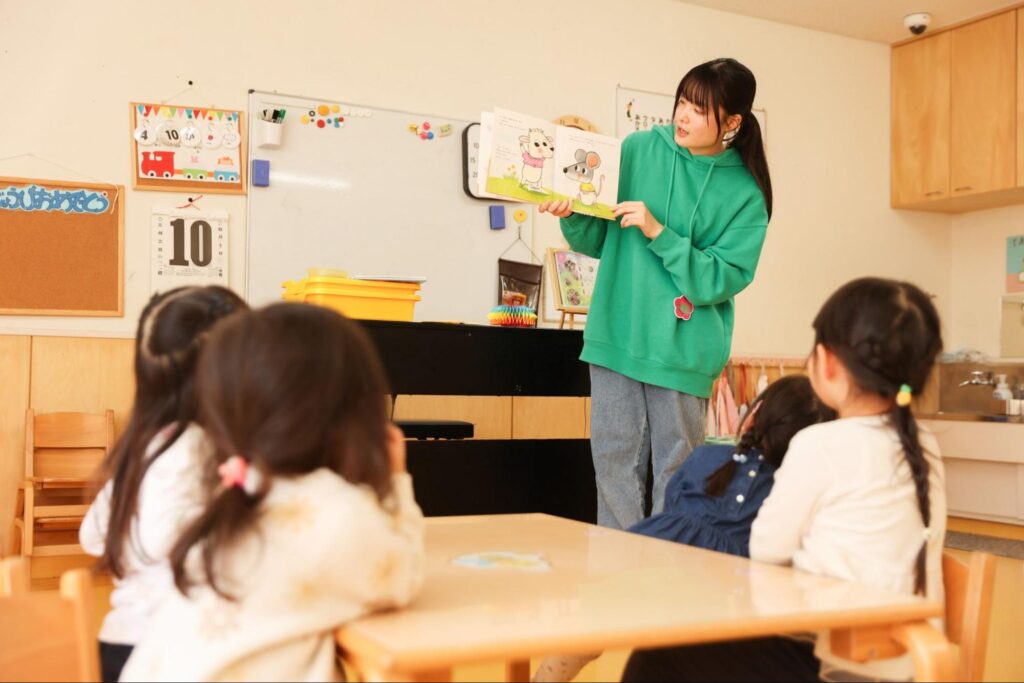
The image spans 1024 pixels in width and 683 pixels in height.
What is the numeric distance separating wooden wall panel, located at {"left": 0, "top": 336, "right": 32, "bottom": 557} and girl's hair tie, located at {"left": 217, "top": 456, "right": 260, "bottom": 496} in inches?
128

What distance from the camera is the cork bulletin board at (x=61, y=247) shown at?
3895 mm

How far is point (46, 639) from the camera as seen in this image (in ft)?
3.29

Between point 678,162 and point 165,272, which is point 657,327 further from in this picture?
point 165,272

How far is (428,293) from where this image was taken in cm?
459

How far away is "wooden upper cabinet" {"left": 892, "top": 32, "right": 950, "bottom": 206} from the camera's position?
18.6 ft

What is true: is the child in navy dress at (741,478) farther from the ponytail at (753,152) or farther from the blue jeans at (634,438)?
the ponytail at (753,152)

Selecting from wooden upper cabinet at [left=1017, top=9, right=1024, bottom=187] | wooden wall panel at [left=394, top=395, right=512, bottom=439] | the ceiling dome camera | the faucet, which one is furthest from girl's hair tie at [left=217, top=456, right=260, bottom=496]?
→ the faucet

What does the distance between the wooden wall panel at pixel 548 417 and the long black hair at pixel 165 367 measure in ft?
11.5

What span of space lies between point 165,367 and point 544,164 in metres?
1.31

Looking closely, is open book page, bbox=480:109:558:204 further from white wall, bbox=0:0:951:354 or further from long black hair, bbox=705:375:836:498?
white wall, bbox=0:0:951:354

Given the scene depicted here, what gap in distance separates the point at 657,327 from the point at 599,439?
0.94 ft

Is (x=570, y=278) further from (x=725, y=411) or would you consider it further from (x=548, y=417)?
(x=725, y=411)

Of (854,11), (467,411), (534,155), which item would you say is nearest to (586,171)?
(534,155)

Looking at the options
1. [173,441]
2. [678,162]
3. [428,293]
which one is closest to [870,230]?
[428,293]
